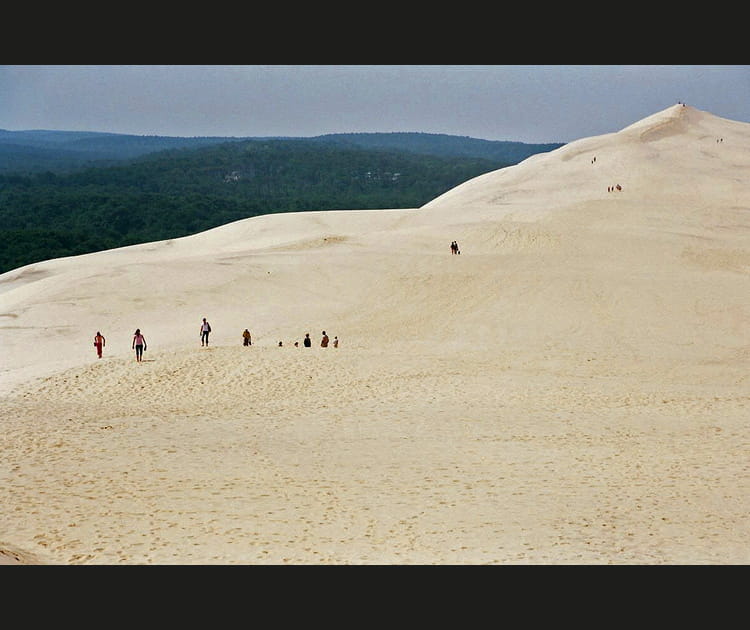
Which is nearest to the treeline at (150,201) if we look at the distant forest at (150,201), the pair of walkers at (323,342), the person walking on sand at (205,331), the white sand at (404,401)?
the distant forest at (150,201)

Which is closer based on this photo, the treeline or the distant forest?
the distant forest

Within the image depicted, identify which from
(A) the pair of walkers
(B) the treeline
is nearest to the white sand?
(A) the pair of walkers

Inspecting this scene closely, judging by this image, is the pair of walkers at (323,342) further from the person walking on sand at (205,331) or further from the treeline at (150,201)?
the treeline at (150,201)

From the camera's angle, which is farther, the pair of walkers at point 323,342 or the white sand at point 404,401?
the pair of walkers at point 323,342

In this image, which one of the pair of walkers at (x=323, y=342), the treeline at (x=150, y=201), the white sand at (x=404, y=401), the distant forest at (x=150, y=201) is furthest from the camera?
the treeline at (x=150, y=201)

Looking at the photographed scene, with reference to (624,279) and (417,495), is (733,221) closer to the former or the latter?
(624,279)

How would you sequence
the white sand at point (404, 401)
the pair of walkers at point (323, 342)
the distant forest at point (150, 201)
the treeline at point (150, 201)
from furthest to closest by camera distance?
1. the treeline at point (150, 201)
2. the distant forest at point (150, 201)
3. the pair of walkers at point (323, 342)
4. the white sand at point (404, 401)

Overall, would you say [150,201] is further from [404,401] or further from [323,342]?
[404,401]

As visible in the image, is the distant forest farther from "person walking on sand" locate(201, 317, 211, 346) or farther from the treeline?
"person walking on sand" locate(201, 317, 211, 346)
